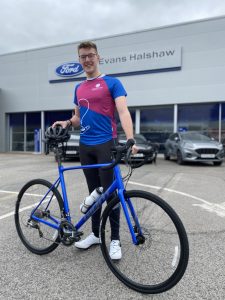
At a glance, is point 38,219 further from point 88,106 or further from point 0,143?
point 0,143

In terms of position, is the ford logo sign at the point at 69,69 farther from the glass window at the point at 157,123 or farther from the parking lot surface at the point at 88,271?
the parking lot surface at the point at 88,271

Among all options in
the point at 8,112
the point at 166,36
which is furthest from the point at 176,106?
the point at 8,112

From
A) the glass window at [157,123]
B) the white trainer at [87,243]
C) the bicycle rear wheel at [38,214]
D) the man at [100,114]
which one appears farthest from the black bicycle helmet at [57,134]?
the glass window at [157,123]

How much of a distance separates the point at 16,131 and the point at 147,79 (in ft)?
36.4

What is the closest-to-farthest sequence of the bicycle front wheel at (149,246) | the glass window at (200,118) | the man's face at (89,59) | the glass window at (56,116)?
the bicycle front wheel at (149,246)
the man's face at (89,59)
the glass window at (200,118)
the glass window at (56,116)

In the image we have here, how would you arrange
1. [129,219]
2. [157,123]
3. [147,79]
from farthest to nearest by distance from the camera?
[157,123], [147,79], [129,219]

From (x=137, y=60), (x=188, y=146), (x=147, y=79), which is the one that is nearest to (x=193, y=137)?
(x=188, y=146)

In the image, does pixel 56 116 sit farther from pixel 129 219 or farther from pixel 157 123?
pixel 129 219

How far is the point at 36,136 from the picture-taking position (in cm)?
2148

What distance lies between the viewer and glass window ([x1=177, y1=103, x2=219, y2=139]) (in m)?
16.7

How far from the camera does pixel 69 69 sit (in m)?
20.3

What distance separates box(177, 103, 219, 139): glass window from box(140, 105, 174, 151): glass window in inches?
25.7

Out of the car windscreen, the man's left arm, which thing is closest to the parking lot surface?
the man's left arm

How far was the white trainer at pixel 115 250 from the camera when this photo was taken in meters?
2.72
